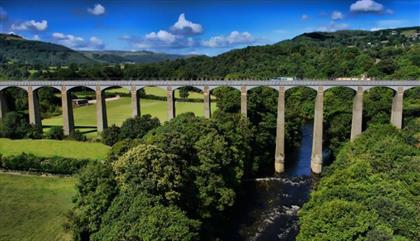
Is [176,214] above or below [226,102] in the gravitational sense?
below

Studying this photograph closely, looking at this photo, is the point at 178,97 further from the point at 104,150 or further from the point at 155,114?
the point at 104,150

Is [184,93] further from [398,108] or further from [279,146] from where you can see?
[398,108]

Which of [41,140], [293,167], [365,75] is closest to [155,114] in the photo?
[41,140]

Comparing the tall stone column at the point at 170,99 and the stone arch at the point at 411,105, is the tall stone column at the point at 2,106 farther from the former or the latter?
the stone arch at the point at 411,105

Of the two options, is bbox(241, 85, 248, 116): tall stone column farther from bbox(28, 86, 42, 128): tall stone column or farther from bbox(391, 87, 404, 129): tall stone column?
bbox(28, 86, 42, 128): tall stone column

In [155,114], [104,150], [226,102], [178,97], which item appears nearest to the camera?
[104,150]
